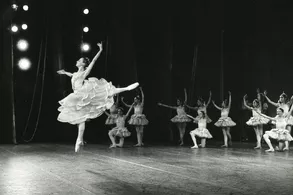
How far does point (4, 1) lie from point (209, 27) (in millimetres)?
4722

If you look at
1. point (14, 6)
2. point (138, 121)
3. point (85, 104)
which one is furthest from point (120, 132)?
point (14, 6)

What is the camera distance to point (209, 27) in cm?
985

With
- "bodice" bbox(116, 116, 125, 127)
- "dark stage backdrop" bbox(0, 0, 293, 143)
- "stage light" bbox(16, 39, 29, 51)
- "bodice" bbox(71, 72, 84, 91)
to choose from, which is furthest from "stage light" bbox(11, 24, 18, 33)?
"bodice" bbox(71, 72, 84, 91)

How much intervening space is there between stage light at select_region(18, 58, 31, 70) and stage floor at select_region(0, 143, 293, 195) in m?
3.32

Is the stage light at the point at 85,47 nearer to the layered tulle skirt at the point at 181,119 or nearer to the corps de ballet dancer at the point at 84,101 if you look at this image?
the layered tulle skirt at the point at 181,119

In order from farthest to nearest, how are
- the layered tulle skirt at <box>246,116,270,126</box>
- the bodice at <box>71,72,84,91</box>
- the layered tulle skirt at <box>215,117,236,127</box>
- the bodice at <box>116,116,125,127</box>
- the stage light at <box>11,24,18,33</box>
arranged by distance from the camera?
the stage light at <box>11,24,18,33</box> → the layered tulle skirt at <box>215,117,236,127</box> → the bodice at <box>116,116,125,127</box> → the layered tulle skirt at <box>246,116,270,126</box> → the bodice at <box>71,72,84,91</box>

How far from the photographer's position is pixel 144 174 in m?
4.46

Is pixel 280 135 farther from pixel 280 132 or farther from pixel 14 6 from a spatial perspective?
pixel 14 6

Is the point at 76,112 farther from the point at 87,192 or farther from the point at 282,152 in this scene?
the point at 282,152

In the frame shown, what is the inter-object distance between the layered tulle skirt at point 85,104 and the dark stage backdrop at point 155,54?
11.6ft

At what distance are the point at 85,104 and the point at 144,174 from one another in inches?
73.9

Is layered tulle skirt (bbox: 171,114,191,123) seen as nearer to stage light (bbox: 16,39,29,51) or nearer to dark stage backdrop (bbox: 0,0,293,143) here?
dark stage backdrop (bbox: 0,0,293,143)

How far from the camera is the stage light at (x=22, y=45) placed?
9086 mm

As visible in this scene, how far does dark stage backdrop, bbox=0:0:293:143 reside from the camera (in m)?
8.94
